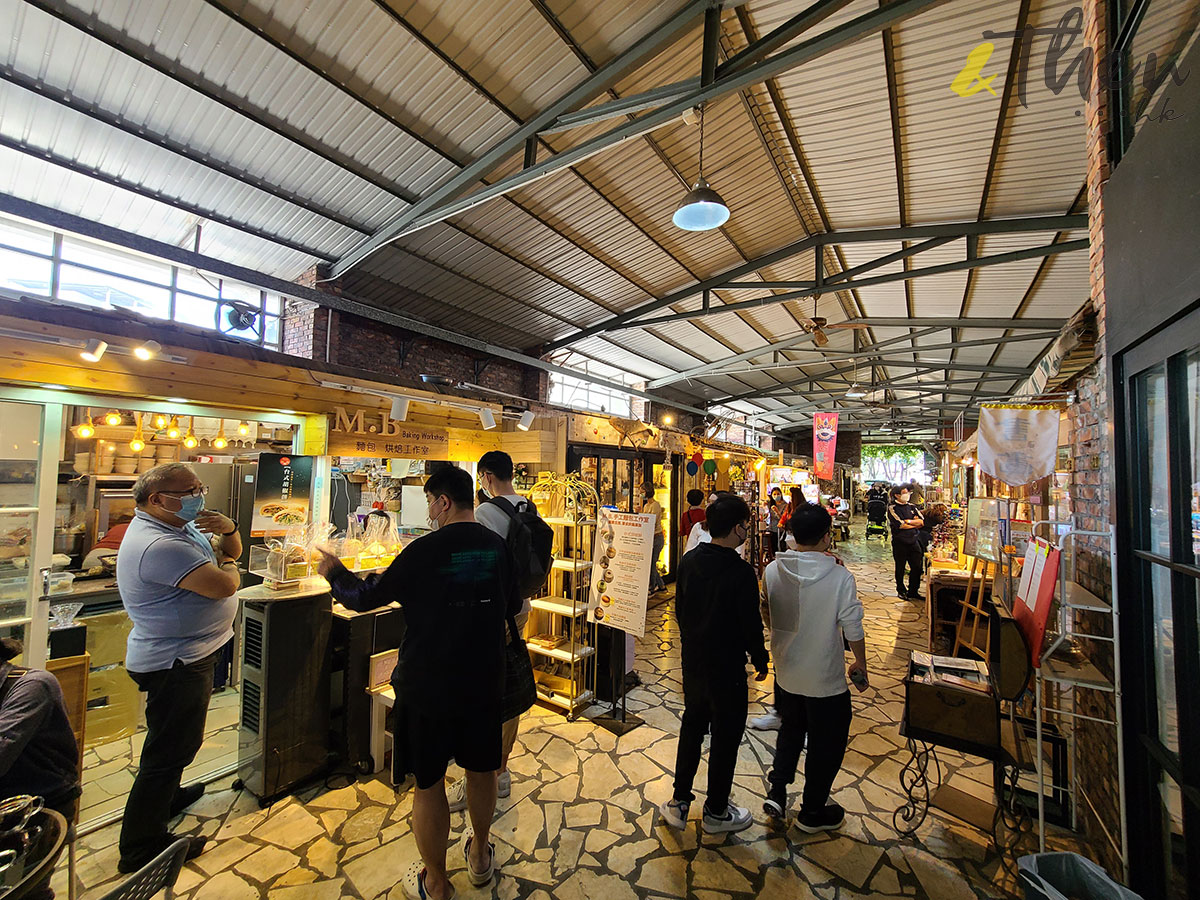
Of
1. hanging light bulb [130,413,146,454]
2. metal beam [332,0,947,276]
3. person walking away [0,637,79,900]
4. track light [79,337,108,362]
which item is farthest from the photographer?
hanging light bulb [130,413,146,454]

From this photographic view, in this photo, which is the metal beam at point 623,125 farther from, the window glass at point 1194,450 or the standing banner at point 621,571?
the standing banner at point 621,571

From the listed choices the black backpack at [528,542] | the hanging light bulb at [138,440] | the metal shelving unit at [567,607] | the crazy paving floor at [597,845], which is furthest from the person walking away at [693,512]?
the hanging light bulb at [138,440]

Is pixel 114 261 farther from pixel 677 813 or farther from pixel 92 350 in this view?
pixel 677 813

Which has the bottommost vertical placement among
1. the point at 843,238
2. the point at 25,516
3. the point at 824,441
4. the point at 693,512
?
the point at 693,512

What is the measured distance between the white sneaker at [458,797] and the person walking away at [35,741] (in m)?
1.91

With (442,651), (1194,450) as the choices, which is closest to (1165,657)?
(1194,450)

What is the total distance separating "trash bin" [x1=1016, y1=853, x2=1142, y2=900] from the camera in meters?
1.76

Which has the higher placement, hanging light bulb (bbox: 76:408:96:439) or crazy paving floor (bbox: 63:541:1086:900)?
hanging light bulb (bbox: 76:408:96:439)

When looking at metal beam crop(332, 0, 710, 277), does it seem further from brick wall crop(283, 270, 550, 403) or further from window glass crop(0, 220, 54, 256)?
window glass crop(0, 220, 54, 256)

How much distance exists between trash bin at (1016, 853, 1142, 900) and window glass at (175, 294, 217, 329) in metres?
8.41

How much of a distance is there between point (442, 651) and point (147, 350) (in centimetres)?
275

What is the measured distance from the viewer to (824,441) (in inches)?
507

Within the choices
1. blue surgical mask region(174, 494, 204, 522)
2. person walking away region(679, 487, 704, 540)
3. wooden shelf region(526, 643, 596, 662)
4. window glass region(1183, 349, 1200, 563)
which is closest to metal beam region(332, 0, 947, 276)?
window glass region(1183, 349, 1200, 563)

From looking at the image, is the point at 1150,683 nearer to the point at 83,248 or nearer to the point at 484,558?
the point at 484,558
